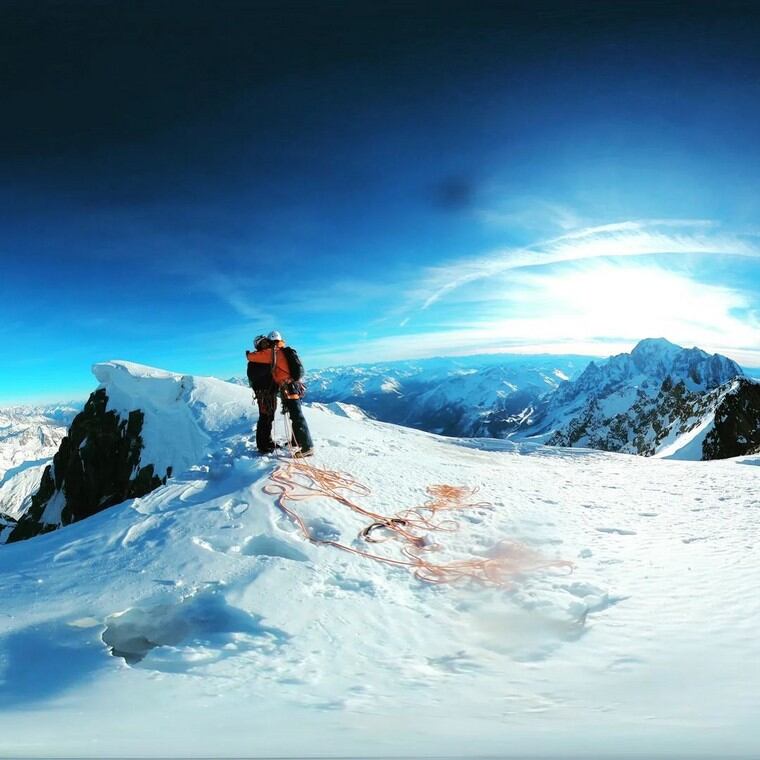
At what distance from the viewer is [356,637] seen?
482 cm

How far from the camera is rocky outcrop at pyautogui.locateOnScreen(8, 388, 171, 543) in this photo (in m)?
21.5

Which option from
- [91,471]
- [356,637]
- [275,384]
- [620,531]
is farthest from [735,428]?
[356,637]

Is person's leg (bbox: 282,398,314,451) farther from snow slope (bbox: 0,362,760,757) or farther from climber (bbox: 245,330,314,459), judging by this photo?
snow slope (bbox: 0,362,760,757)

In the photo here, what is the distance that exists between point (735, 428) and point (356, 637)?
257 feet

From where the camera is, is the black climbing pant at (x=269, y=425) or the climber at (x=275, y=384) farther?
the black climbing pant at (x=269, y=425)

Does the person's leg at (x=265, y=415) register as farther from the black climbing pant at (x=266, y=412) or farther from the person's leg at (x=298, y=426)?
the person's leg at (x=298, y=426)

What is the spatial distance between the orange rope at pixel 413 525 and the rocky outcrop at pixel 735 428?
67748 mm

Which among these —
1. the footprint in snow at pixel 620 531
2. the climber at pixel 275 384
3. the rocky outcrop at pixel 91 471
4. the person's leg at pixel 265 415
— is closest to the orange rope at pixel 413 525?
the climber at pixel 275 384

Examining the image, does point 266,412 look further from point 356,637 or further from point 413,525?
point 356,637

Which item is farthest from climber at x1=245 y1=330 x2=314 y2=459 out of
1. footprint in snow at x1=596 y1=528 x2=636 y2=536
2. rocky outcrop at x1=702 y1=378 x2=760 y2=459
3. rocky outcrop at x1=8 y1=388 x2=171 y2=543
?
rocky outcrop at x1=702 y1=378 x2=760 y2=459

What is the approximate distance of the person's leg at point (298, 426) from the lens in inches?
397

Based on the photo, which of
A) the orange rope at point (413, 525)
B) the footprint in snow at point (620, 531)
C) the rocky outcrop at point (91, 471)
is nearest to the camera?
the orange rope at point (413, 525)

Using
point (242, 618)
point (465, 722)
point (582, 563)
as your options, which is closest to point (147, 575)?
point (242, 618)

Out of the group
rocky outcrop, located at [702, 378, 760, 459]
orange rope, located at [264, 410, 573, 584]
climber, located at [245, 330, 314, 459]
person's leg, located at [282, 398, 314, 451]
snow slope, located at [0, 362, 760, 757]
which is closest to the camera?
snow slope, located at [0, 362, 760, 757]
